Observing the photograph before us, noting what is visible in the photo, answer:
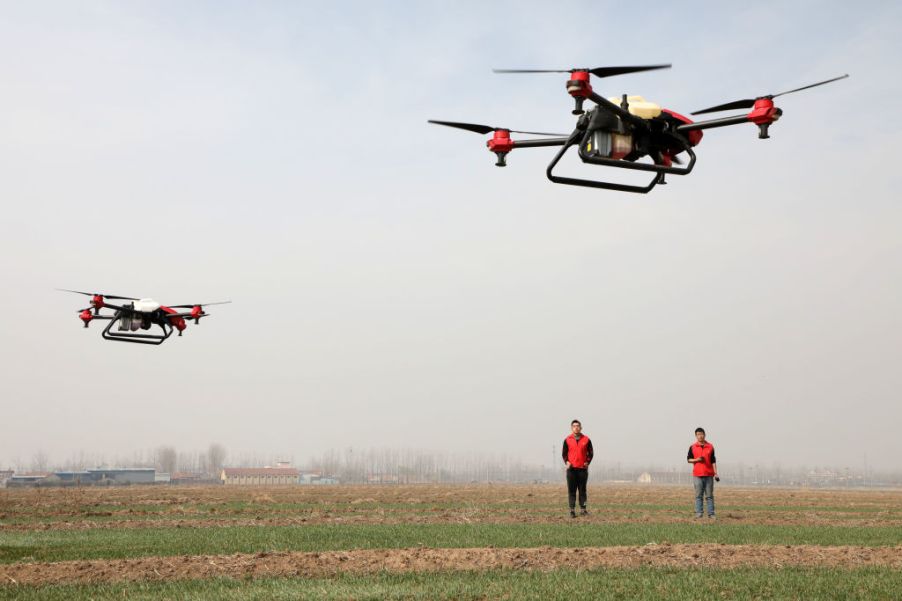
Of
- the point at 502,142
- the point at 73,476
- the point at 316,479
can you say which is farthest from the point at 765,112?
the point at 316,479

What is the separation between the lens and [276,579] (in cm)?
974

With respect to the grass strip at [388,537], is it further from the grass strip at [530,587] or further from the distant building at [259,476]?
the distant building at [259,476]

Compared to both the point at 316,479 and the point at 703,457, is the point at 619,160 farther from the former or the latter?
the point at 316,479

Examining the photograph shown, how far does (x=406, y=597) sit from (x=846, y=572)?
557 centimetres

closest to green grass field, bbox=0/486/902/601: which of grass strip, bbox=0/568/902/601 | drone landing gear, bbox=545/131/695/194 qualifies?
grass strip, bbox=0/568/902/601

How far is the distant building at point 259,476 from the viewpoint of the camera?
542ft

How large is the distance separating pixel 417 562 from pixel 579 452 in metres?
9.13

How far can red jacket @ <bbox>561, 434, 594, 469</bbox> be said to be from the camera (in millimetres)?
19188

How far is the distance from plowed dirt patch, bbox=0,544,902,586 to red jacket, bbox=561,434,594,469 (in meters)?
7.16

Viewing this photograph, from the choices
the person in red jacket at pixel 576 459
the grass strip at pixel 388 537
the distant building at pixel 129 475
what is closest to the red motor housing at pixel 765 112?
the grass strip at pixel 388 537

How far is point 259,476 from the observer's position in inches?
6737

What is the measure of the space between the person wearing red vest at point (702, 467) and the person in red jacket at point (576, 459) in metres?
2.47

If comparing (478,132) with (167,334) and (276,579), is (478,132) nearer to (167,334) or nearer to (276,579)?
(276,579)

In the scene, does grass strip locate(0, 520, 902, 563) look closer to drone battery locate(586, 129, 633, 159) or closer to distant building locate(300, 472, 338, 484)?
drone battery locate(586, 129, 633, 159)
